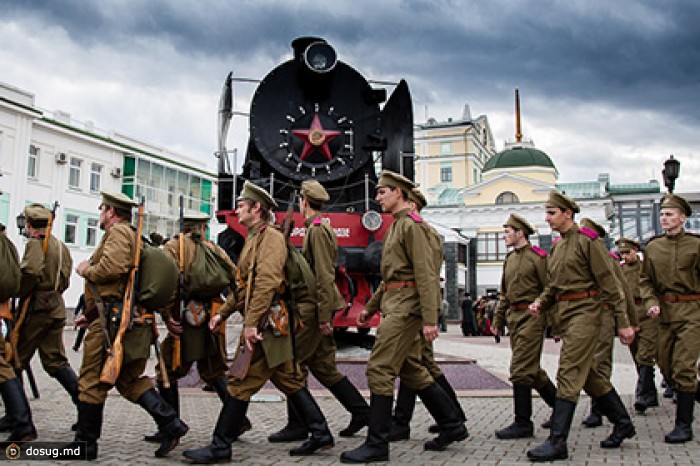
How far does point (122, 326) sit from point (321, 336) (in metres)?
1.65

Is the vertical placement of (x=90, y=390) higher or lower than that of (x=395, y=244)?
lower

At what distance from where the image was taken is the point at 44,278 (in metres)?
6.17

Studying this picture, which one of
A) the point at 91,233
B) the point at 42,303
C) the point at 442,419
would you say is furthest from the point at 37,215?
the point at 91,233

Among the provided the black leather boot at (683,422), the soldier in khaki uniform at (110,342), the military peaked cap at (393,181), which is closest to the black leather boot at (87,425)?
the soldier in khaki uniform at (110,342)

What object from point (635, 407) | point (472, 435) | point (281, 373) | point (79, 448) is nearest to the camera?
point (79, 448)

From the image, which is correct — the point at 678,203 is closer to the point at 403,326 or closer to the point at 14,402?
the point at 403,326

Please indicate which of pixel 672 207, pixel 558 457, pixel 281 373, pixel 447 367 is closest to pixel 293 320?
pixel 281 373

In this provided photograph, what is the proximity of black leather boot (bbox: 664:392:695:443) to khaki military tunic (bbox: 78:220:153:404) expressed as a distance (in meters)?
4.25

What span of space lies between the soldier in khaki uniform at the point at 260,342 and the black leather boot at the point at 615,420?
2.26 m

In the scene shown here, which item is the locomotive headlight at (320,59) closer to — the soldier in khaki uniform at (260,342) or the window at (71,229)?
the soldier in khaki uniform at (260,342)

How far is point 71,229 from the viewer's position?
103 feet

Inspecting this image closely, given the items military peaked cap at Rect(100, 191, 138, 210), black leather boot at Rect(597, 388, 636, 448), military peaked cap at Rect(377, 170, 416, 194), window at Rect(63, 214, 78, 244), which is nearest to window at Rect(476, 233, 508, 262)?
window at Rect(63, 214, 78, 244)

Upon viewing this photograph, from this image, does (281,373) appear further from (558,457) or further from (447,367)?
(447,367)

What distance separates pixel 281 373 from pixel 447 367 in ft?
20.7
